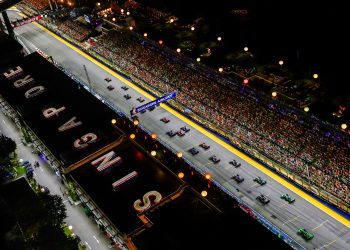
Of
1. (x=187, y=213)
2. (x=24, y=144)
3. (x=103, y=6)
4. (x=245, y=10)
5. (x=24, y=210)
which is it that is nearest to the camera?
(x=187, y=213)

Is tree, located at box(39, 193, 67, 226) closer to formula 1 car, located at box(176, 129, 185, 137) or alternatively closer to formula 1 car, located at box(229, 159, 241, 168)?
formula 1 car, located at box(176, 129, 185, 137)

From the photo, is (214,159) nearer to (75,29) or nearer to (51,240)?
(51,240)

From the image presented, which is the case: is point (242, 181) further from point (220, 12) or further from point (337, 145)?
point (220, 12)

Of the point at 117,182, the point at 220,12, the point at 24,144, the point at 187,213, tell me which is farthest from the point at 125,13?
the point at 187,213

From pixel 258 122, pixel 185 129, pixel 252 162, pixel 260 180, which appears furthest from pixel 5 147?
pixel 258 122

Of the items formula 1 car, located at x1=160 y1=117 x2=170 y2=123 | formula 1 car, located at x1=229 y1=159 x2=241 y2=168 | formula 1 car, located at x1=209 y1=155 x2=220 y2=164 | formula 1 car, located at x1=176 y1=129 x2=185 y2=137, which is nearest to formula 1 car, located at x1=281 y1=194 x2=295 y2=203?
formula 1 car, located at x1=229 y1=159 x2=241 y2=168
